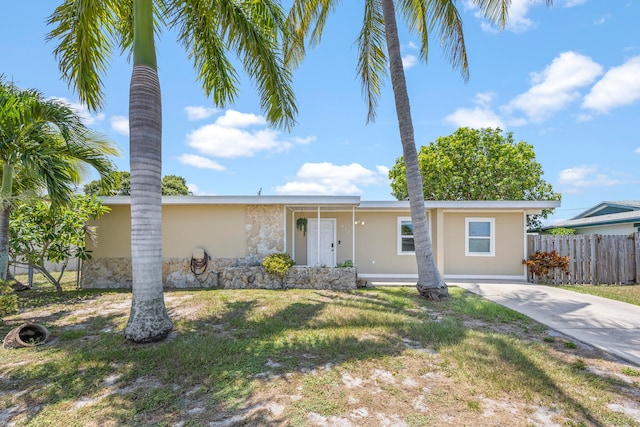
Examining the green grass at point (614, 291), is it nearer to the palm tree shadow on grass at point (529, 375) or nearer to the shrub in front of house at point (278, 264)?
the palm tree shadow on grass at point (529, 375)

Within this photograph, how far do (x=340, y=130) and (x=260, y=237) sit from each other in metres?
5.46

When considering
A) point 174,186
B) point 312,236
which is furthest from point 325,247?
point 174,186

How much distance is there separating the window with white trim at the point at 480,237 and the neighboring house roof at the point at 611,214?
9547mm

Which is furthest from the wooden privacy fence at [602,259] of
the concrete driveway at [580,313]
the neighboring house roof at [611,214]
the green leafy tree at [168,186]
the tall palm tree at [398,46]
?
the green leafy tree at [168,186]

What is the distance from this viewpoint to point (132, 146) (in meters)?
4.55

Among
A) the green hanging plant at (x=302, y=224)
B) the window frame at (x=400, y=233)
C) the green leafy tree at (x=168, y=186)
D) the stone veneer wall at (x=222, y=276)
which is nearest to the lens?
the stone veneer wall at (x=222, y=276)

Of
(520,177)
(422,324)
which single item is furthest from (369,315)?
(520,177)

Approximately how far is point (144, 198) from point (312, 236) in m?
7.78

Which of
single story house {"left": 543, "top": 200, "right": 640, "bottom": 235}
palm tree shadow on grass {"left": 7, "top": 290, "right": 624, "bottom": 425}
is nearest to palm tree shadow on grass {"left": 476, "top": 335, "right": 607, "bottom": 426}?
palm tree shadow on grass {"left": 7, "top": 290, "right": 624, "bottom": 425}

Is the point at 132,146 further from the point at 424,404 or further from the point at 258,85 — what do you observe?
the point at 424,404

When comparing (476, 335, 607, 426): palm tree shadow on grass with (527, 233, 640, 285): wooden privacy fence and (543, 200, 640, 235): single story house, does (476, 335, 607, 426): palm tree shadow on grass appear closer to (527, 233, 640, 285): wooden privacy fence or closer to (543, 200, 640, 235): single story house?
(527, 233, 640, 285): wooden privacy fence

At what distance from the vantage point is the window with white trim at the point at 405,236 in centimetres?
1129

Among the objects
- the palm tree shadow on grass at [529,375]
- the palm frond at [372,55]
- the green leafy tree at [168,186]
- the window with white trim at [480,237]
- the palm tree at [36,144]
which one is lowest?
the palm tree shadow on grass at [529,375]

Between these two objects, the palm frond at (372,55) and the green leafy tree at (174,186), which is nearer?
the palm frond at (372,55)
